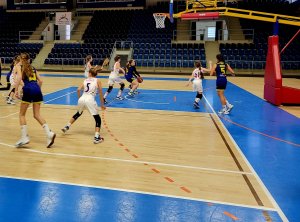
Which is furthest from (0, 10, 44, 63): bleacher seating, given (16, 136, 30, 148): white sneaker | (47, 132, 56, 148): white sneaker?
(47, 132, 56, 148): white sneaker

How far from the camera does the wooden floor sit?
15.0 ft

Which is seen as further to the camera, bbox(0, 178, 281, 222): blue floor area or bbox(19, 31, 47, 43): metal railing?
bbox(19, 31, 47, 43): metal railing

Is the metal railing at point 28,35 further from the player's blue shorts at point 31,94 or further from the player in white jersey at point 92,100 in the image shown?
the player's blue shorts at point 31,94

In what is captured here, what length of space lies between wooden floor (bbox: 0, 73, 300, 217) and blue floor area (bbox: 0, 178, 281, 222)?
261 mm

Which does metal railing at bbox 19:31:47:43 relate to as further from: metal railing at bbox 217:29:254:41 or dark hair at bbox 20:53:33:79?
dark hair at bbox 20:53:33:79

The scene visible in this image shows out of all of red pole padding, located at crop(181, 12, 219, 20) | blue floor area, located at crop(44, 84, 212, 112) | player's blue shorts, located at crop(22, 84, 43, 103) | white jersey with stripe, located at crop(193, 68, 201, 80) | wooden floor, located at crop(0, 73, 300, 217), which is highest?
red pole padding, located at crop(181, 12, 219, 20)

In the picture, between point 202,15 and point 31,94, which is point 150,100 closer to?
point 202,15

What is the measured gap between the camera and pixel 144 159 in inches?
226

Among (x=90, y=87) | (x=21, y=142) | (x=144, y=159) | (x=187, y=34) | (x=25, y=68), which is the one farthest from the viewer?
(x=187, y=34)

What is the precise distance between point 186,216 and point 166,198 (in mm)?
526

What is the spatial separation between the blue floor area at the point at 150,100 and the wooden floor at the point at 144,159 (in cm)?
228

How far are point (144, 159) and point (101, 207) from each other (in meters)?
1.96

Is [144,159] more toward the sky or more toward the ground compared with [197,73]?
Answer: more toward the ground

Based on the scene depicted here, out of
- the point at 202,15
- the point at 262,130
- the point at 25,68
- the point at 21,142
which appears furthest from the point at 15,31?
the point at 262,130
